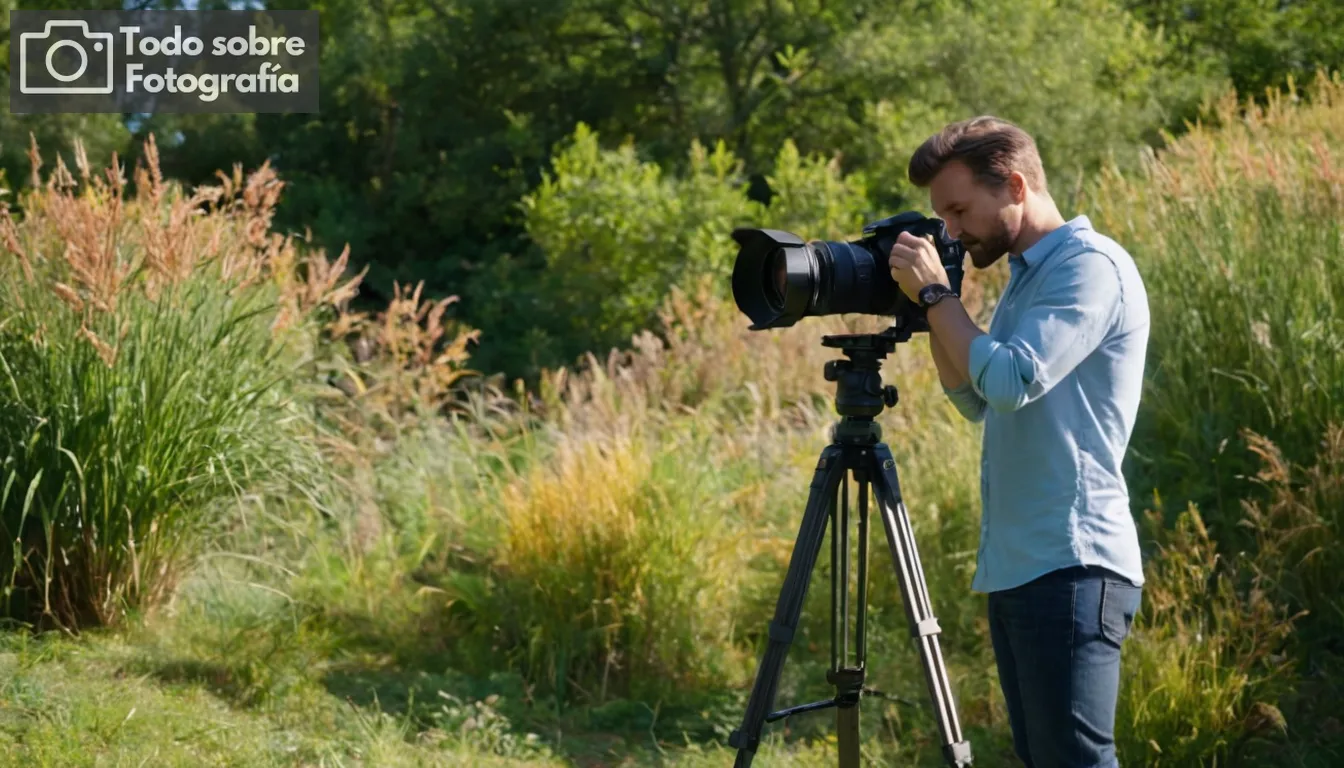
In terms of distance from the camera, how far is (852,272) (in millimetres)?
2527

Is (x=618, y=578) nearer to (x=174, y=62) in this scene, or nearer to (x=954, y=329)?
(x=954, y=329)

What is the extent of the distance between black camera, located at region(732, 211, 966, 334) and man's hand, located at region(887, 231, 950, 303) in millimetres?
88

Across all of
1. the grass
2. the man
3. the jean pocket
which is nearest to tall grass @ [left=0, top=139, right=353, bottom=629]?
the grass

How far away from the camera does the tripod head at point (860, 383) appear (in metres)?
2.60

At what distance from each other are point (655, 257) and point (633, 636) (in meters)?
6.01

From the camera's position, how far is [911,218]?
250 cm

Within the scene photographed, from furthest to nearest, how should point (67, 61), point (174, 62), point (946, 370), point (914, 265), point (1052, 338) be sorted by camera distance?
point (174, 62), point (67, 61), point (946, 370), point (914, 265), point (1052, 338)

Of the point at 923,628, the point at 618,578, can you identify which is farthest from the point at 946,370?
the point at 618,578

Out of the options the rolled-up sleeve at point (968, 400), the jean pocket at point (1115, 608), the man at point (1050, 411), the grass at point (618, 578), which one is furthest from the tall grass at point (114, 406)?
the jean pocket at point (1115, 608)

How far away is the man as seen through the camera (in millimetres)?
2152

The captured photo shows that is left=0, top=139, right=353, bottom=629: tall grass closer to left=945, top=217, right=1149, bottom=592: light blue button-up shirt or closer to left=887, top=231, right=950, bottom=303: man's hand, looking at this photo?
left=887, top=231, right=950, bottom=303: man's hand

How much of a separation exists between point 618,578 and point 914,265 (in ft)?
7.31

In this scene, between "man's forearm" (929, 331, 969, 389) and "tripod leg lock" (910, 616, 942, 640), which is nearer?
"man's forearm" (929, 331, 969, 389)

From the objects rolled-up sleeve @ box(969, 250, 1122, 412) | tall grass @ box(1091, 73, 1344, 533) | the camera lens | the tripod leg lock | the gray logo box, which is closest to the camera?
rolled-up sleeve @ box(969, 250, 1122, 412)
